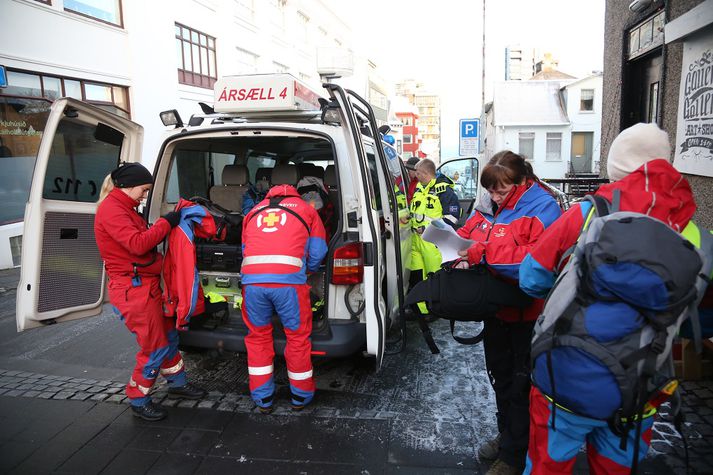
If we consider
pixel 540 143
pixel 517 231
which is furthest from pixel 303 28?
pixel 517 231

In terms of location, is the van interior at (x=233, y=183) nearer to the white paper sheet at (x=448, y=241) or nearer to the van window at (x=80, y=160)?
the van window at (x=80, y=160)

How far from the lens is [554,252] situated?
193cm

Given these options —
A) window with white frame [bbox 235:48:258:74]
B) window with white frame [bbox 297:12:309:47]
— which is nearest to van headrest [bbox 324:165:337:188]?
window with white frame [bbox 235:48:258:74]

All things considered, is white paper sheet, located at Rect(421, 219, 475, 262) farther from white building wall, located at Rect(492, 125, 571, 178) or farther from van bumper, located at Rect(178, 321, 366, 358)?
white building wall, located at Rect(492, 125, 571, 178)

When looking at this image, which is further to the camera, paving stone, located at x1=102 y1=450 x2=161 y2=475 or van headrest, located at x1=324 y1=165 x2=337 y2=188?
van headrest, located at x1=324 y1=165 x2=337 y2=188

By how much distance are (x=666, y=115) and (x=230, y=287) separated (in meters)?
5.51

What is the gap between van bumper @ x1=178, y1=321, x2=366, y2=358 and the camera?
3312 millimetres

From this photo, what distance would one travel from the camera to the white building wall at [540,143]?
32.0 meters

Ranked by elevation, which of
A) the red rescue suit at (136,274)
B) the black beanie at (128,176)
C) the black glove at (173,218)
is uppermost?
the black beanie at (128,176)

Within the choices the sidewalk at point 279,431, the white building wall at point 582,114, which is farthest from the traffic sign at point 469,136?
the white building wall at point 582,114

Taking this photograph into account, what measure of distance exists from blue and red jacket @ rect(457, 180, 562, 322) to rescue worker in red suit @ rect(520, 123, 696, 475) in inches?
12.8

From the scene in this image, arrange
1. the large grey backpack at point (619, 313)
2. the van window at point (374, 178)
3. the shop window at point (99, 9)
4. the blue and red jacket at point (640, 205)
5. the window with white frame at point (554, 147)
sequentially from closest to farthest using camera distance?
the large grey backpack at point (619, 313) < the blue and red jacket at point (640, 205) < the van window at point (374, 178) < the shop window at point (99, 9) < the window with white frame at point (554, 147)

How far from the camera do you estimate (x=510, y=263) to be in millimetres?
2367

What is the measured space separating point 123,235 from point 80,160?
855 millimetres
